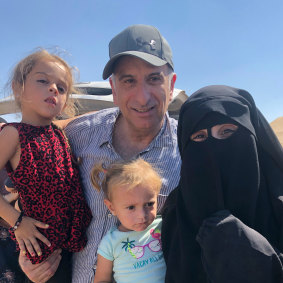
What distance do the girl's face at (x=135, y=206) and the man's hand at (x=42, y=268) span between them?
617 millimetres

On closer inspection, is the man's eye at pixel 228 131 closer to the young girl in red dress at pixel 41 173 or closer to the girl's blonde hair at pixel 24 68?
the young girl in red dress at pixel 41 173

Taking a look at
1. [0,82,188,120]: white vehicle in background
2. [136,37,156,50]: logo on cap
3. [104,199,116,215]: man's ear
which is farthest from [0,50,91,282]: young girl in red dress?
[0,82,188,120]: white vehicle in background

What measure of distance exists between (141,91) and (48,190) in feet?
3.24

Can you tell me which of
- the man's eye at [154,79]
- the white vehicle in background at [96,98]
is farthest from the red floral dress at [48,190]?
the white vehicle in background at [96,98]

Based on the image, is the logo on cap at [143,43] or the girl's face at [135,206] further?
the logo on cap at [143,43]

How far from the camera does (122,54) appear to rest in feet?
8.26

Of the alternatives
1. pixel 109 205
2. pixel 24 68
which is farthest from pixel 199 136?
pixel 24 68

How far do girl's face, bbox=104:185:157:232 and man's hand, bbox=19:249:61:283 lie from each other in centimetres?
62

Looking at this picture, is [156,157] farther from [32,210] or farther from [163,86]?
[32,210]

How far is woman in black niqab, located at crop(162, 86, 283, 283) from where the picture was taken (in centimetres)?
153

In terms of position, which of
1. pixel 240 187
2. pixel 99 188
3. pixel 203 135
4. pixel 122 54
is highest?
pixel 122 54

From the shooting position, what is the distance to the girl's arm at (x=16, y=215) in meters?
2.20

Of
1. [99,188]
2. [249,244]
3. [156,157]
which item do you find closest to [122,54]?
[156,157]

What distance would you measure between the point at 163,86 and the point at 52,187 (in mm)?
1133
